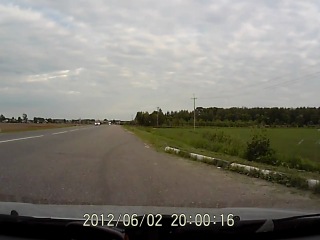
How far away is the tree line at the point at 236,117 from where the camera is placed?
270 ft

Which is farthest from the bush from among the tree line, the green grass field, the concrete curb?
the tree line

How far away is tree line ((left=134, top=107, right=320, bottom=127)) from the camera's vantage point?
82412 millimetres

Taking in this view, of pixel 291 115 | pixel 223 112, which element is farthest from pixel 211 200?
pixel 223 112

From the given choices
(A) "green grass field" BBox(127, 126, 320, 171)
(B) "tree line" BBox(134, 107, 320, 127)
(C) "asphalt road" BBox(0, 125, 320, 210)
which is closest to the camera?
(C) "asphalt road" BBox(0, 125, 320, 210)

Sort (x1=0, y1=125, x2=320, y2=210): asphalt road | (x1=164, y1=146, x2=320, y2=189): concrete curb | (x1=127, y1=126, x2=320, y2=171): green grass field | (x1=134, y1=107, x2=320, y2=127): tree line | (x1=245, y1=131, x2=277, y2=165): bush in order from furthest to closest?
(x1=134, y1=107, x2=320, y2=127): tree line, (x1=127, y1=126, x2=320, y2=171): green grass field, (x1=245, y1=131, x2=277, y2=165): bush, (x1=164, y1=146, x2=320, y2=189): concrete curb, (x1=0, y1=125, x2=320, y2=210): asphalt road

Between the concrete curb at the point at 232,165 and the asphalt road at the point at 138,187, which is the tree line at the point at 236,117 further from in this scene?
the asphalt road at the point at 138,187

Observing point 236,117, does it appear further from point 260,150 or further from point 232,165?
point 232,165

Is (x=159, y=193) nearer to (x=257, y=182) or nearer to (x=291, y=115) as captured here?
(x=257, y=182)

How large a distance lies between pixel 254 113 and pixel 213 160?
89650 mm

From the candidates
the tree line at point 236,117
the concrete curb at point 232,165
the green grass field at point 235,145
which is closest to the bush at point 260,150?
the green grass field at point 235,145

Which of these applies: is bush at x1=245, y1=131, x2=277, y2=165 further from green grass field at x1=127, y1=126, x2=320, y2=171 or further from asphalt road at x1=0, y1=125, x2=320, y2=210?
asphalt road at x1=0, y1=125, x2=320, y2=210

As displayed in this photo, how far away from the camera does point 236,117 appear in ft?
372

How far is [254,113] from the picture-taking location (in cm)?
10269

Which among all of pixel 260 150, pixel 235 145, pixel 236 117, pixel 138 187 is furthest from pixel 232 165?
pixel 236 117
